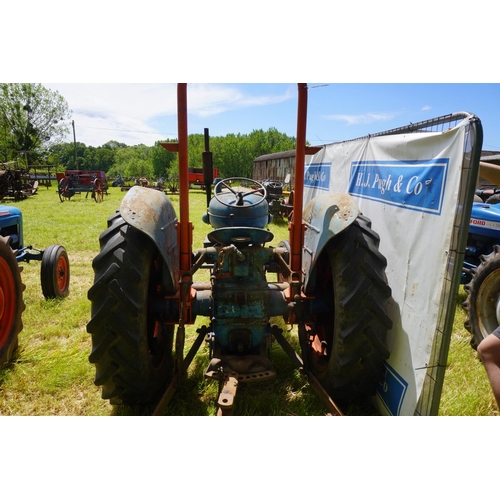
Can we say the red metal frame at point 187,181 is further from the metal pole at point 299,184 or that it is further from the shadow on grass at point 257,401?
the shadow on grass at point 257,401

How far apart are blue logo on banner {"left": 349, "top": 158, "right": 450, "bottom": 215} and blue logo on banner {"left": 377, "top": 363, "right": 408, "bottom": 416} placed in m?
1.14

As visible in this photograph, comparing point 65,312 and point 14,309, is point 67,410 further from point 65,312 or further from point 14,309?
point 65,312

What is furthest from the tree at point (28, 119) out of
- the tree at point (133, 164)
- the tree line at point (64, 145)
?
the tree at point (133, 164)

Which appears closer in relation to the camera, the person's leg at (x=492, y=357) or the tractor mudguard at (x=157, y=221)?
the person's leg at (x=492, y=357)

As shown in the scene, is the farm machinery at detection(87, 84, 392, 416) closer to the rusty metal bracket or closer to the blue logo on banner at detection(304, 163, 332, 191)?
the rusty metal bracket

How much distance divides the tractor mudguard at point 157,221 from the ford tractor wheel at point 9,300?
5.10 ft

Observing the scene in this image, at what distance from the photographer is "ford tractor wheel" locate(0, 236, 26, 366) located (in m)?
2.98

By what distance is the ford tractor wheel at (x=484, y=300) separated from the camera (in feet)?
10.7

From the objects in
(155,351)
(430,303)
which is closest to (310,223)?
(430,303)

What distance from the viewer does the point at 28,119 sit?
31047 mm

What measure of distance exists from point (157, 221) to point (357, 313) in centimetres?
135

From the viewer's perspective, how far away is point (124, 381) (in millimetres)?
2135

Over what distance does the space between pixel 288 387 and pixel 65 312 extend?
8.93ft

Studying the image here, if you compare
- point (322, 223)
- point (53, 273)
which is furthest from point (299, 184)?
point (53, 273)
